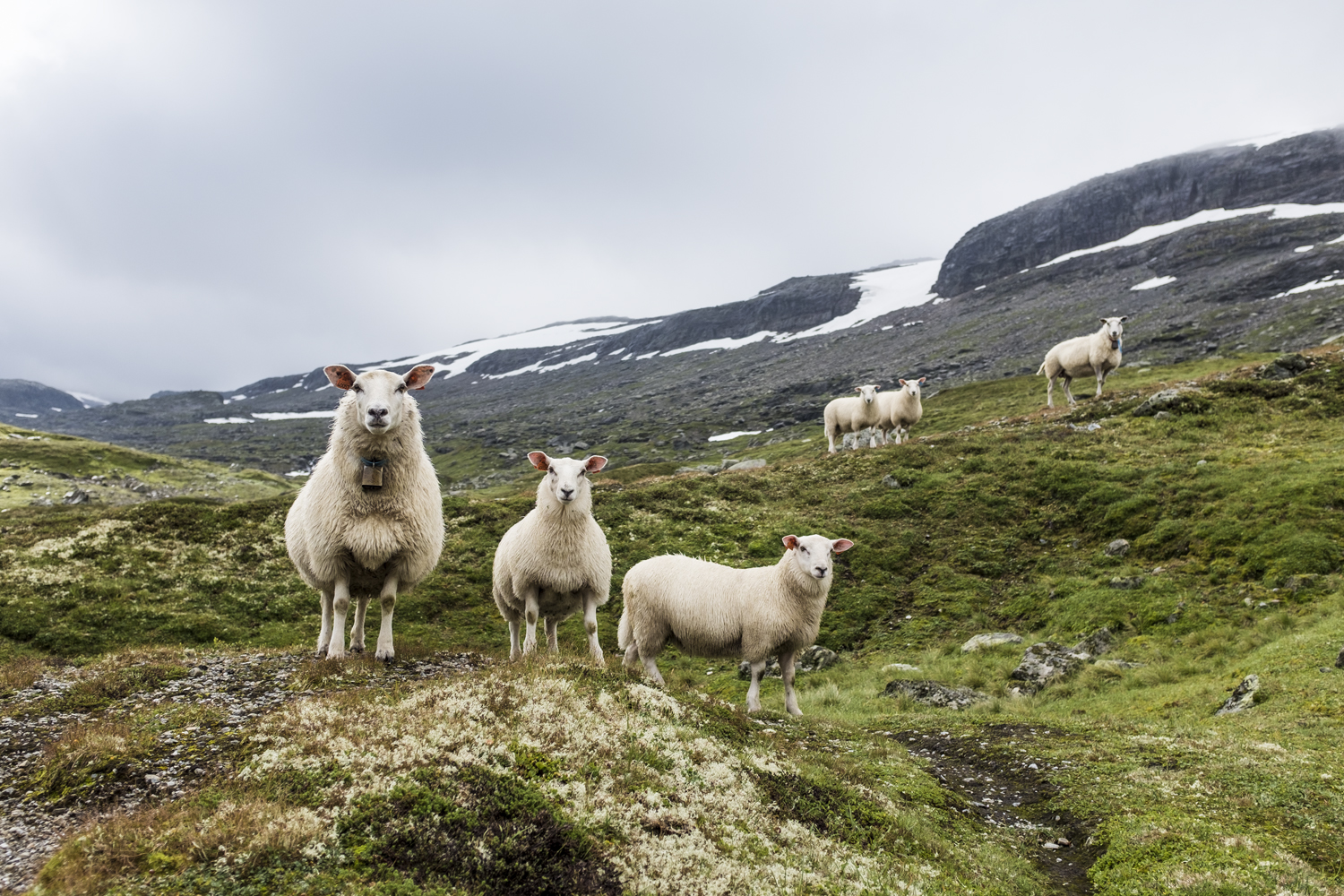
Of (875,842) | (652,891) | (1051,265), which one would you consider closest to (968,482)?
(875,842)

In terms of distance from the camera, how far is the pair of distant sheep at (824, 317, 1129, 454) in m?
39.7

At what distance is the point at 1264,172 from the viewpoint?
16800cm

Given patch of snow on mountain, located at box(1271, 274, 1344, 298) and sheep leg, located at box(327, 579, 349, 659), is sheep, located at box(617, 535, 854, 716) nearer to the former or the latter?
sheep leg, located at box(327, 579, 349, 659)

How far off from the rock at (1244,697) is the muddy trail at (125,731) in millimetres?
14571

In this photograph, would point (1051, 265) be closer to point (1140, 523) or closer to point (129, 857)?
point (1140, 523)

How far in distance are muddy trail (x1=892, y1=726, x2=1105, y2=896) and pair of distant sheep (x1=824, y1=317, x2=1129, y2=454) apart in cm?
2868

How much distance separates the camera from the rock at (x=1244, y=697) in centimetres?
1287

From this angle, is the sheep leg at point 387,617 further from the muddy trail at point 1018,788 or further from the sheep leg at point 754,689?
the muddy trail at point 1018,788

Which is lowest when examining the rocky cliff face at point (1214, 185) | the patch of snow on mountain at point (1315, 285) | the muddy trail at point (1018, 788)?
the muddy trail at point (1018, 788)

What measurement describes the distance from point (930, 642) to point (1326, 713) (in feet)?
31.6

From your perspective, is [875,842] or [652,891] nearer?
[652,891]

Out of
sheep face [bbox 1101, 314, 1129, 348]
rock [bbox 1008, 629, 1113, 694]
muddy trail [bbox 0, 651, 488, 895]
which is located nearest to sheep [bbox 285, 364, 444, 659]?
muddy trail [bbox 0, 651, 488, 895]

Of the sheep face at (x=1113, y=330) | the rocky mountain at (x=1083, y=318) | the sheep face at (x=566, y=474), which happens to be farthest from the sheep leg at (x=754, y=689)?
the rocky mountain at (x=1083, y=318)

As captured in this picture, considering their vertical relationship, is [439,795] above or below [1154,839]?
above
